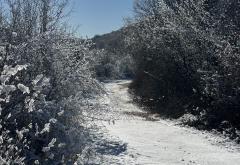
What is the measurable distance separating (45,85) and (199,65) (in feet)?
42.8

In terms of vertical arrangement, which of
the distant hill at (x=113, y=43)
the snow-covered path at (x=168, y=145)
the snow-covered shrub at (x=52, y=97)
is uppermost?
the distant hill at (x=113, y=43)

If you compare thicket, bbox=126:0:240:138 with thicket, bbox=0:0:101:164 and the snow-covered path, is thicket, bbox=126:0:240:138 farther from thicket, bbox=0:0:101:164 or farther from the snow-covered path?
thicket, bbox=0:0:101:164

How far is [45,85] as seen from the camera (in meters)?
9.91

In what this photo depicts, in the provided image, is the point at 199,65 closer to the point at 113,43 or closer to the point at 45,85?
the point at 45,85

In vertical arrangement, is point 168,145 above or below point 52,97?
below

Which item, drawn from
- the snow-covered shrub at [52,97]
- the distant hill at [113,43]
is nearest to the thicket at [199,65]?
the snow-covered shrub at [52,97]

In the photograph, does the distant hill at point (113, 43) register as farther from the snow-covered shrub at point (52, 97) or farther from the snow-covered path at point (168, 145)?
the snow-covered shrub at point (52, 97)

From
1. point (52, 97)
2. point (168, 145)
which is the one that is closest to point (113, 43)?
point (168, 145)

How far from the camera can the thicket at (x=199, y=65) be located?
17.3 meters

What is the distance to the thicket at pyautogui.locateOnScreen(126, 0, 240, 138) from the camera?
683 inches

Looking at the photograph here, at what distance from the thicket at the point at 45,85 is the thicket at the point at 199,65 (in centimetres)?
611

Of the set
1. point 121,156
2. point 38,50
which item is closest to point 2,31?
point 38,50

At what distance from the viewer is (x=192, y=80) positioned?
76.4 feet

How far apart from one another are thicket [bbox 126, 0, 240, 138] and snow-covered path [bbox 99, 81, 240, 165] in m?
1.44
